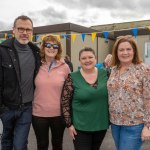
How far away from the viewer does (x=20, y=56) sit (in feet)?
10.1

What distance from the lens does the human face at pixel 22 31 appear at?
10.3 ft

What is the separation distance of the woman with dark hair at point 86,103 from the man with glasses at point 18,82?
0.45m

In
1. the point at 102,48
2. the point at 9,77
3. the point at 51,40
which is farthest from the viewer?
the point at 102,48

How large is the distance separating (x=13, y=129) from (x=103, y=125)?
1.08m

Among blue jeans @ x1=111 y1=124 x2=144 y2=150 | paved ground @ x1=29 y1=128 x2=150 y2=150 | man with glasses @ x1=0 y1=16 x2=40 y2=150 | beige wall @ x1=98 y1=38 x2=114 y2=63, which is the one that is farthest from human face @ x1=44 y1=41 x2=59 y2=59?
beige wall @ x1=98 y1=38 x2=114 y2=63

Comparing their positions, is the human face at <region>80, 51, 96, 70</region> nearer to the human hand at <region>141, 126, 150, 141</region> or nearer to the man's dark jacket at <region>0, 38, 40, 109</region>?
the man's dark jacket at <region>0, 38, 40, 109</region>

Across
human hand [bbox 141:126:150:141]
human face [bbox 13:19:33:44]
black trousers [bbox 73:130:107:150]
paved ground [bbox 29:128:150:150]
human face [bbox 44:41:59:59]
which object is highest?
human face [bbox 13:19:33:44]

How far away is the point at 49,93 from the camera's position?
3.14m

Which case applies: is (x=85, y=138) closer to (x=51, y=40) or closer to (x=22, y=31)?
(x=51, y=40)

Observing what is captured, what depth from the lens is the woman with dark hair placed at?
113 inches

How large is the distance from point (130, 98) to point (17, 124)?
4.42 ft

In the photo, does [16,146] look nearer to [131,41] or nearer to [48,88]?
[48,88]

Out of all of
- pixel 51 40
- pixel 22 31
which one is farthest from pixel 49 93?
pixel 22 31

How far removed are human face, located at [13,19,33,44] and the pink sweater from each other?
1.36 feet
